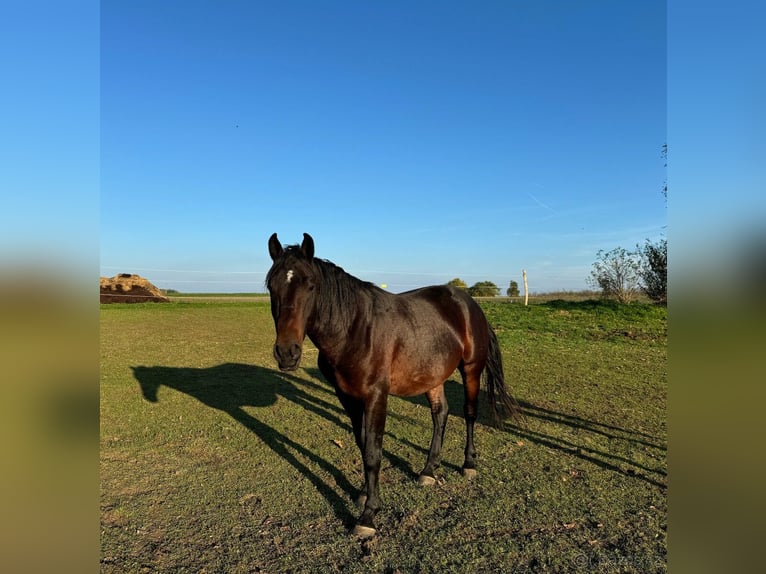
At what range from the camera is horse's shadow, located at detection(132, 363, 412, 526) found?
429 centimetres

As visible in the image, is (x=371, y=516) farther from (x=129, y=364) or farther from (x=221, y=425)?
(x=129, y=364)

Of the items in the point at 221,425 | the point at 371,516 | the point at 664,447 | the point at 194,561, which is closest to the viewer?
the point at 194,561

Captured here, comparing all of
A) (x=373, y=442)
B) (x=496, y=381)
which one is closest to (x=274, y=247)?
(x=373, y=442)

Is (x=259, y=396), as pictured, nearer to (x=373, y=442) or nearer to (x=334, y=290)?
(x=373, y=442)

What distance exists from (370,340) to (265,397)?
14.7 ft

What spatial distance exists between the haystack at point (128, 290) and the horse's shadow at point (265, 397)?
19075 millimetres

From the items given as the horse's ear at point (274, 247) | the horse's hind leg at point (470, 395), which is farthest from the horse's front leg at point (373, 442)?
the horse's ear at point (274, 247)

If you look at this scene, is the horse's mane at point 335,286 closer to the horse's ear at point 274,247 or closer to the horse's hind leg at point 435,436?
the horse's ear at point 274,247

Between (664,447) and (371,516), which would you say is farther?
(664,447)

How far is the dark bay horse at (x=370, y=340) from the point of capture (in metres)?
3.20
